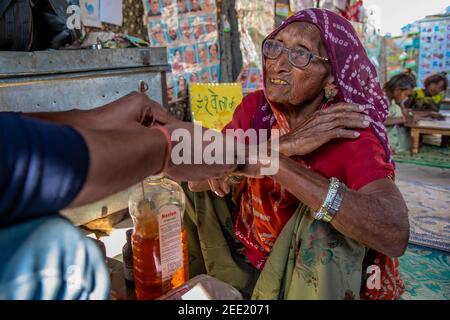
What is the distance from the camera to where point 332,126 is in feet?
5.06

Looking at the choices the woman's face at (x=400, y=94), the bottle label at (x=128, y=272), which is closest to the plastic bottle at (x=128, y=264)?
the bottle label at (x=128, y=272)

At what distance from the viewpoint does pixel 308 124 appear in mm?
1593

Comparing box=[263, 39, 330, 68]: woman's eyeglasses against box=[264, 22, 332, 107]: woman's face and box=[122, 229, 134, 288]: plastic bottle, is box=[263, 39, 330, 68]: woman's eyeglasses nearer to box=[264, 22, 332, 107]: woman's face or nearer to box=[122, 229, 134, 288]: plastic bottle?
box=[264, 22, 332, 107]: woman's face

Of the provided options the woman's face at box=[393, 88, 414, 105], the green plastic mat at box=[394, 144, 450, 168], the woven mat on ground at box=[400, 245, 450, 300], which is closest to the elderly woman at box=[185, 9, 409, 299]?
the woven mat on ground at box=[400, 245, 450, 300]

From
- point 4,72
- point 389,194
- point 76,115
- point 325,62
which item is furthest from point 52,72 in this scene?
point 389,194

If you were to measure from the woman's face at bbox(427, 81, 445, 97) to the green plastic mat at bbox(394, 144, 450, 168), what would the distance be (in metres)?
1.22

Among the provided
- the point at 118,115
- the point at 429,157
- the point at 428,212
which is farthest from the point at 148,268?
the point at 429,157

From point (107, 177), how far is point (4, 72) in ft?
5.50

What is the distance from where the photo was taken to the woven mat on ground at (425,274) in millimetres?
2334

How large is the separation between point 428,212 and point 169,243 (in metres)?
2.88

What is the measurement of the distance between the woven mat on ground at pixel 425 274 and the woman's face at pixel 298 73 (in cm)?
142
